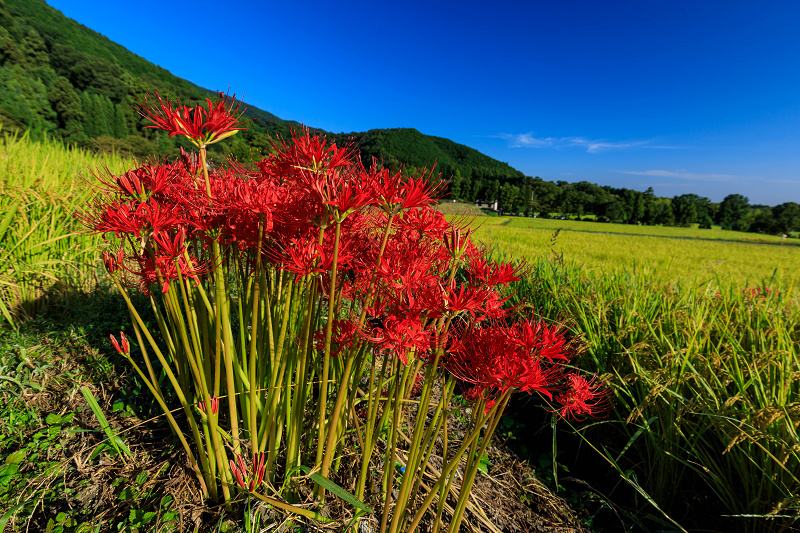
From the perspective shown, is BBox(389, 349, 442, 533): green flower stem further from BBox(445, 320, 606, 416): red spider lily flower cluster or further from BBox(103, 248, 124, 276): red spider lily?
BBox(103, 248, 124, 276): red spider lily

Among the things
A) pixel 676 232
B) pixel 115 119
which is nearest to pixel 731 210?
pixel 676 232

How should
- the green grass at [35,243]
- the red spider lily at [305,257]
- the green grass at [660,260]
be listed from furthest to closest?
the green grass at [660,260] < the green grass at [35,243] < the red spider lily at [305,257]

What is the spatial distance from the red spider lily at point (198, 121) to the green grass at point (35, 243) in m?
2.57

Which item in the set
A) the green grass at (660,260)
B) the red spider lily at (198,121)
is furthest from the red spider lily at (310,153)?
the green grass at (660,260)

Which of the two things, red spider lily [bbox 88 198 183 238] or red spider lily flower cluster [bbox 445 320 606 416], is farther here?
red spider lily [bbox 88 198 183 238]

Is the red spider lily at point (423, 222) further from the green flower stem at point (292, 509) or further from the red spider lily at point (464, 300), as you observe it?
the green flower stem at point (292, 509)

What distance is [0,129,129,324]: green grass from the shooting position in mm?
3410

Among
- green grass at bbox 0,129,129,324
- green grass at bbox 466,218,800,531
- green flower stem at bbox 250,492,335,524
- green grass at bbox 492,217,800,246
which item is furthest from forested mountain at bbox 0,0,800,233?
green flower stem at bbox 250,492,335,524

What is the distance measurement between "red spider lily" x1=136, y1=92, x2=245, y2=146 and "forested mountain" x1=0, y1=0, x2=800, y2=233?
661 inches

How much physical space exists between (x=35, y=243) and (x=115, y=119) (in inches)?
2551

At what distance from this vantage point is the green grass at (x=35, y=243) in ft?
11.2

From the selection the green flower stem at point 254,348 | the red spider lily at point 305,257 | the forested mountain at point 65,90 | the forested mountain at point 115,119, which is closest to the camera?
the red spider lily at point 305,257

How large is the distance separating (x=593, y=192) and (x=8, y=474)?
357 ft

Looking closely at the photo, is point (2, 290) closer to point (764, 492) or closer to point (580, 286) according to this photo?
point (580, 286)
